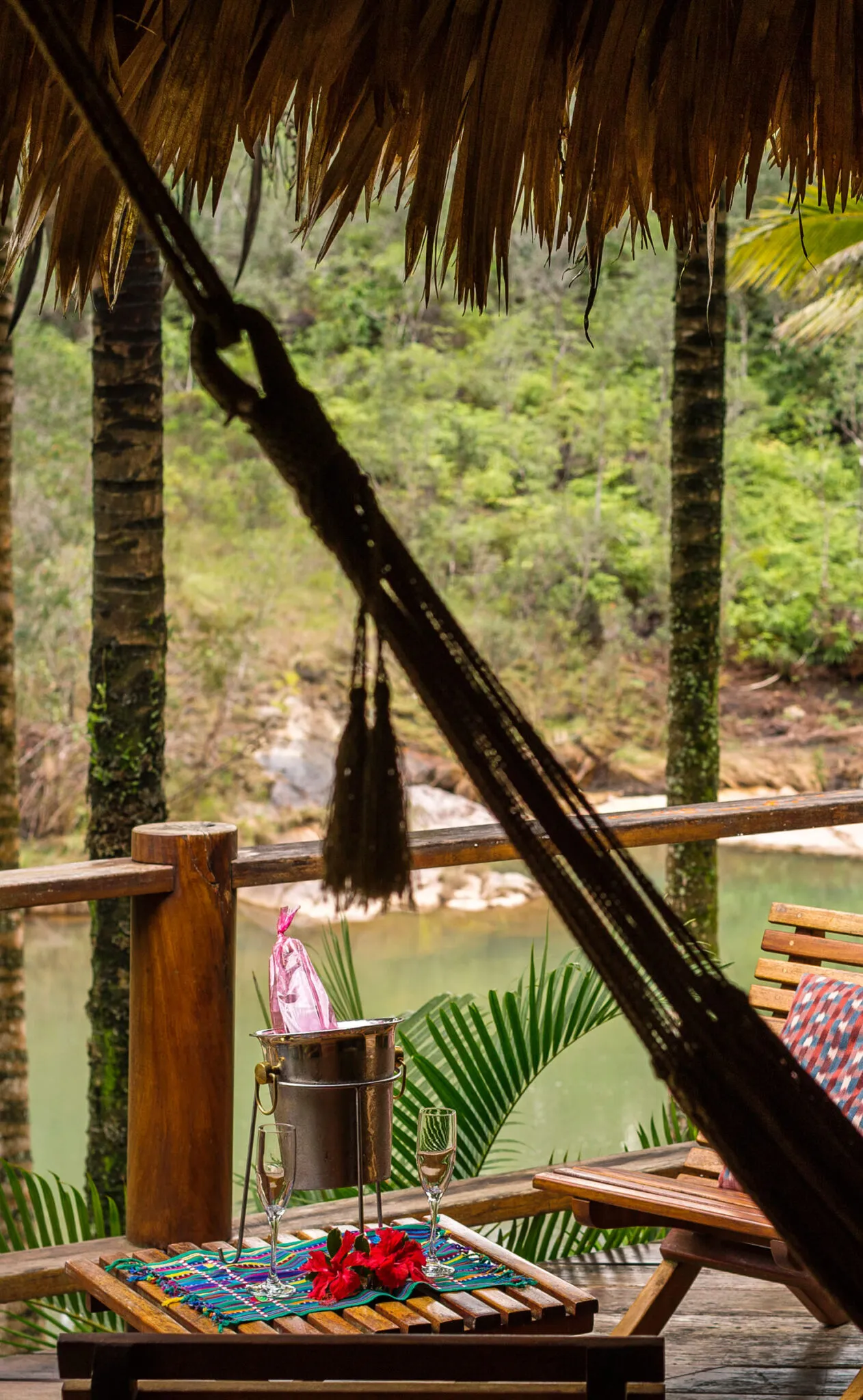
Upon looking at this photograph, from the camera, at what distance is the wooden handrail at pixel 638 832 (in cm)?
238

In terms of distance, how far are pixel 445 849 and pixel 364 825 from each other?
150cm

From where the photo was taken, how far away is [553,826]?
99 centimetres

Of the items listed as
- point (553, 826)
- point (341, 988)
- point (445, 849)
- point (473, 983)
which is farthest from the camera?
point (473, 983)

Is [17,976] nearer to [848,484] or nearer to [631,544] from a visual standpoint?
[631,544]

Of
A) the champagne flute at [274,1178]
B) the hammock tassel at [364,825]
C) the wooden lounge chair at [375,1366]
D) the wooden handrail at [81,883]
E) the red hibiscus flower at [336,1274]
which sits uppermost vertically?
the hammock tassel at [364,825]

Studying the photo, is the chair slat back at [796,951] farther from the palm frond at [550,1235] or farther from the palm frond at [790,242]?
the palm frond at [790,242]

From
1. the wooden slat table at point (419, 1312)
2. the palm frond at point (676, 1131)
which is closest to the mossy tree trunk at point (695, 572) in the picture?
the palm frond at point (676, 1131)

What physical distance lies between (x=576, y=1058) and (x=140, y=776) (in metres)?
7.05

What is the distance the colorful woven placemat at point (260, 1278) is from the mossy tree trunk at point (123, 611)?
2.33m

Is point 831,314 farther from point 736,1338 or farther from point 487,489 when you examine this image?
point 487,489

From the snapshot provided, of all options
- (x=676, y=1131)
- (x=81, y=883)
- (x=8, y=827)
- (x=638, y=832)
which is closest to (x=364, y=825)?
(x=81, y=883)

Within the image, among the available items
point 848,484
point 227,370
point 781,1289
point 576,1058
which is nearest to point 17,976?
point 781,1289

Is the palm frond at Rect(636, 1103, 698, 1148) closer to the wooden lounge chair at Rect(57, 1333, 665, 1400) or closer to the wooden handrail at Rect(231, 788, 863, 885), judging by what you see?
the wooden handrail at Rect(231, 788, 863, 885)

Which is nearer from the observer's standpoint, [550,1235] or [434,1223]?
[434,1223]
